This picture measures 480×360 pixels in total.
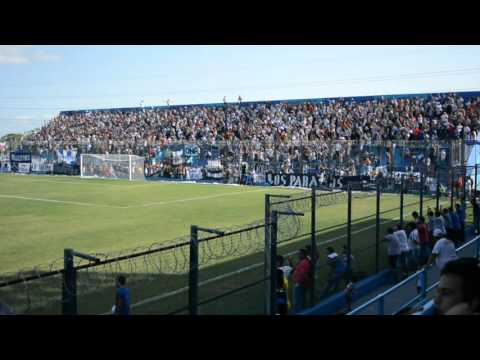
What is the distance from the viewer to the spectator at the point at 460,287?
132 inches

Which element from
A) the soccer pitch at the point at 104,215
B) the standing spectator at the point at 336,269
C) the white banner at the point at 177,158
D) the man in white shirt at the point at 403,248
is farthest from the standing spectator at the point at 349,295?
the white banner at the point at 177,158

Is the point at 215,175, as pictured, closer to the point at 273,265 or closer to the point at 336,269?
the point at 336,269

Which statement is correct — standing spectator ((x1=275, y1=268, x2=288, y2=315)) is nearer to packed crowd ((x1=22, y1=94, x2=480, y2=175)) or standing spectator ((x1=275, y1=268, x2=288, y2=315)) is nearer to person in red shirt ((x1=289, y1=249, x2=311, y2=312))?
person in red shirt ((x1=289, y1=249, x2=311, y2=312))

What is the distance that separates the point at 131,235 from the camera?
17.6 metres

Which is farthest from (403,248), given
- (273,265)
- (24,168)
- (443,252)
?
(24,168)

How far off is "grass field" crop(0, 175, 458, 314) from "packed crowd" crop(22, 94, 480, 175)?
187 inches

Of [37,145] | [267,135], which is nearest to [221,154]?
[267,135]

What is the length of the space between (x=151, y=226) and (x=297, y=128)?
91.0ft

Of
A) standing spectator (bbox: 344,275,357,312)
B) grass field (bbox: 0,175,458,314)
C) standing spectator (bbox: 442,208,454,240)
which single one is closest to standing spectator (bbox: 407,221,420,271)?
grass field (bbox: 0,175,458,314)

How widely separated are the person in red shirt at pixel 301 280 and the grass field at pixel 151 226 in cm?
73

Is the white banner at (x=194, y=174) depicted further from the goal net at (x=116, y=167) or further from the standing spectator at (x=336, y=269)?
→ the standing spectator at (x=336, y=269)

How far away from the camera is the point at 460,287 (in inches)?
133
